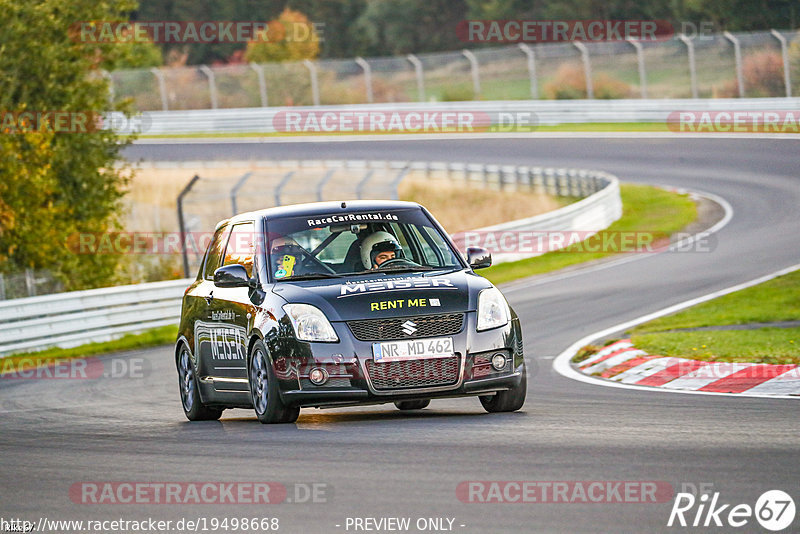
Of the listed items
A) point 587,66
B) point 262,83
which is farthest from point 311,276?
point 262,83

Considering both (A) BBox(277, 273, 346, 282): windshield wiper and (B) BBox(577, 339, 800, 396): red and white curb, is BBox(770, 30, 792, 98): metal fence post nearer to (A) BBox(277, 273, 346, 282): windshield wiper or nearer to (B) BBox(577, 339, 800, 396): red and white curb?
(B) BBox(577, 339, 800, 396): red and white curb

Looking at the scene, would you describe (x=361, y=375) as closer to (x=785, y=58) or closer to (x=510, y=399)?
(x=510, y=399)

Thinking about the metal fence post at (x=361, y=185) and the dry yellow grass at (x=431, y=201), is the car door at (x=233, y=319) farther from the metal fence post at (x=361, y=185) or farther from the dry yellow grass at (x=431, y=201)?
the dry yellow grass at (x=431, y=201)

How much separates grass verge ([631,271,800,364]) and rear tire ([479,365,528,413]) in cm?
294

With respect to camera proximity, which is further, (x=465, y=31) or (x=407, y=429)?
(x=465, y=31)

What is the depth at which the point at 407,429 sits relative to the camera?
8.55 meters

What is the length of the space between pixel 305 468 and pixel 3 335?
42.1ft

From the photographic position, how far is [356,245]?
32.4 ft

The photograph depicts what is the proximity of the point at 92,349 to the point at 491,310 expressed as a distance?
11553 mm

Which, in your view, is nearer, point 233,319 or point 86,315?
point 233,319

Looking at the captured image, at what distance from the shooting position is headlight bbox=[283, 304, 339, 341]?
880 cm

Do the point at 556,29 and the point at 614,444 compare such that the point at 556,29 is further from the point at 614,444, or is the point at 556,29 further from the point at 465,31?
the point at 614,444

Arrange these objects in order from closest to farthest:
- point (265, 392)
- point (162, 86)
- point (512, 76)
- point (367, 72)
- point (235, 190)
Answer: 1. point (265, 392)
2. point (235, 190)
3. point (512, 76)
4. point (367, 72)
5. point (162, 86)

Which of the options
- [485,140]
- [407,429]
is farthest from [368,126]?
[407,429]
